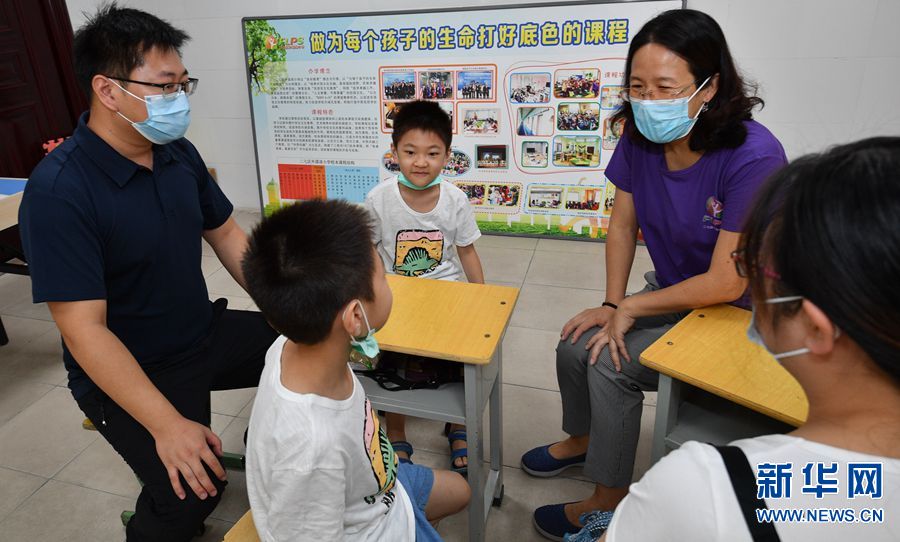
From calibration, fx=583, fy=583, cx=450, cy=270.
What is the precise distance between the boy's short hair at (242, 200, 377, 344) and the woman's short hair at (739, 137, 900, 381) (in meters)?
0.62

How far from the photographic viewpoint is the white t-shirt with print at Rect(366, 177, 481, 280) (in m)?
1.97

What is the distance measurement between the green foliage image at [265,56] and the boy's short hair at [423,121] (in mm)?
2269

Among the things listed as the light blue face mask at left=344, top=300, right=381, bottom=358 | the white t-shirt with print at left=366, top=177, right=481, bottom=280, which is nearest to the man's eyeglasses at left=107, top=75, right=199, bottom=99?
the white t-shirt with print at left=366, top=177, right=481, bottom=280

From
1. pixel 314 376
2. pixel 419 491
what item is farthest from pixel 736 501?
pixel 419 491

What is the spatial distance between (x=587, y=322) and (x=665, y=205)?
0.40m

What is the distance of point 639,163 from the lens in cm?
170

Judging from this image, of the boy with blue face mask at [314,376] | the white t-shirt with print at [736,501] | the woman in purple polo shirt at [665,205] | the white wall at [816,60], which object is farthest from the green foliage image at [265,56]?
the white t-shirt with print at [736,501]

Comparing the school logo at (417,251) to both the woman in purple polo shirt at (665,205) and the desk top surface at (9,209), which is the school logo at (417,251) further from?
the desk top surface at (9,209)

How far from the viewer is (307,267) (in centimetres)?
94

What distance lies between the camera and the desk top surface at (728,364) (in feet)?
3.62

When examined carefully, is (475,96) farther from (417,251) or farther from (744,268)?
(744,268)

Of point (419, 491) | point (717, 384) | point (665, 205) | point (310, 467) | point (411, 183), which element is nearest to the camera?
point (310, 467)

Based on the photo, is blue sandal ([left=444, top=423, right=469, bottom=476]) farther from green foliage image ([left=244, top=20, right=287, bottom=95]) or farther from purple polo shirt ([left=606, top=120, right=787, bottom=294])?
green foliage image ([left=244, top=20, right=287, bottom=95])

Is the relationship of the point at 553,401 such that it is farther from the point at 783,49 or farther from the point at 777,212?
the point at 783,49
